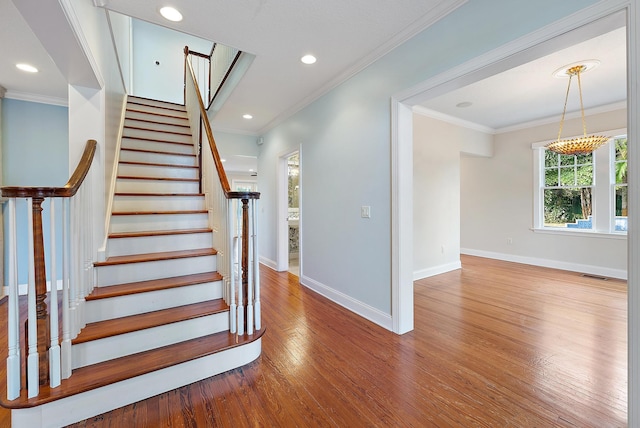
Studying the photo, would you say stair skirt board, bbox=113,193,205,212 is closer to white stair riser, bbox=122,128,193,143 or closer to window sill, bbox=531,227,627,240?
white stair riser, bbox=122,128,193,143

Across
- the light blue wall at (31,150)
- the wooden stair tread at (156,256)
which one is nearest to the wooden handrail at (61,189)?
the wooden stair tread at (156,256)

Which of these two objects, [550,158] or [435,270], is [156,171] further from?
[550,158]

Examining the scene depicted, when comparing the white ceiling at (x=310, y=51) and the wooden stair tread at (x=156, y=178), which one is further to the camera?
the wooden stair tread at (x=156, y=178)

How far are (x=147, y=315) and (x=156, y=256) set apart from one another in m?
0.56

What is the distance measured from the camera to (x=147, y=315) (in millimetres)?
2025

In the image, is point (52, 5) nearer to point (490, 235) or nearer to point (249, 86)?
point (249, 86)

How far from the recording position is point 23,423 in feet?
4.51

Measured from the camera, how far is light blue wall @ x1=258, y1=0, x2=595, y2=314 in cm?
180

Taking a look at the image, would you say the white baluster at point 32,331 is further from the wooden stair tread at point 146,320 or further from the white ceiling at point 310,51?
the white ceiling at point 310,51

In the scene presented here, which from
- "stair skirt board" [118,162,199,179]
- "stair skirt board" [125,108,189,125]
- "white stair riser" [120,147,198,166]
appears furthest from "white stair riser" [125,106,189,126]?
"stair skirt board" [118,162,199,179]

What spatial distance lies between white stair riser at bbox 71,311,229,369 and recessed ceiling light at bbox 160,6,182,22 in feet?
7.66

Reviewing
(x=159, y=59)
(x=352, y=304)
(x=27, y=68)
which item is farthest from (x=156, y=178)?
(x=159, y=59)

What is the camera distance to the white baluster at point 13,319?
1.32 metres

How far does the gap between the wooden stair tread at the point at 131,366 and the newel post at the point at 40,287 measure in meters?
0.12
